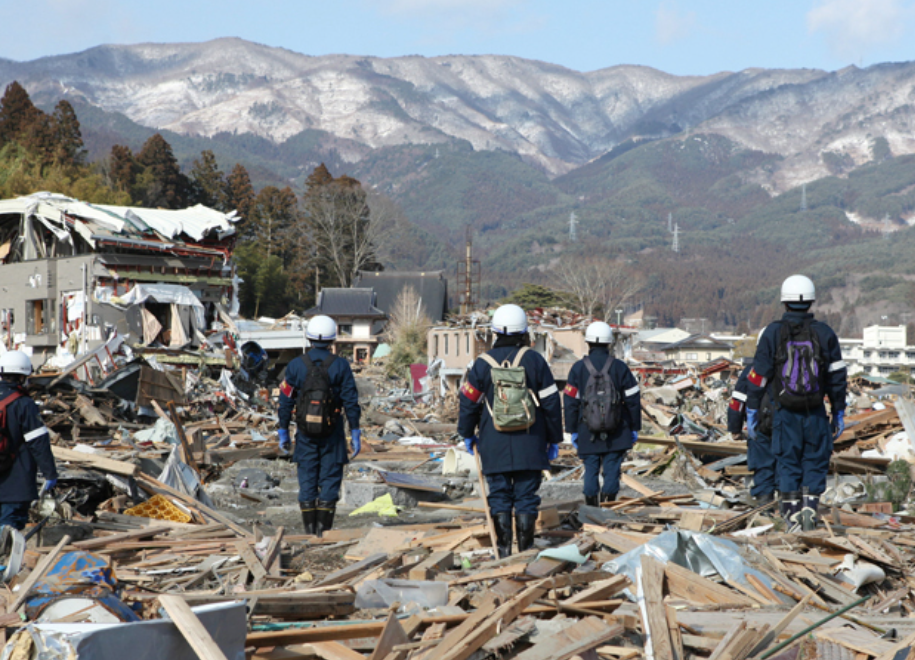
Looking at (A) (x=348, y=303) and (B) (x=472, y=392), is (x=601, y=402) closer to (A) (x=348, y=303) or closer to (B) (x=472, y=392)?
(B) (x=472, y=392)

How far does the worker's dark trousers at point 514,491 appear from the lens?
258 inches

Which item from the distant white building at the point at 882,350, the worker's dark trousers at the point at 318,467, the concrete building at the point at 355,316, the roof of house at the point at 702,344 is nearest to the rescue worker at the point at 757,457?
the worker's dark trousers at the point at 318,467

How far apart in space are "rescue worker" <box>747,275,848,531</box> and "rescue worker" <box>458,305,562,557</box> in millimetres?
1933

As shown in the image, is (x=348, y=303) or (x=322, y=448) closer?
(x=322, y=448)

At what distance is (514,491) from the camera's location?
662 centimetres

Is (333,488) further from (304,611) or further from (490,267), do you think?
(490,267)

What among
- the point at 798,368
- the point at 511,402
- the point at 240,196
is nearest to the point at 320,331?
the point at 511,402

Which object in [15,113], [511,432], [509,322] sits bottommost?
[511,432]

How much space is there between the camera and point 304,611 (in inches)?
194

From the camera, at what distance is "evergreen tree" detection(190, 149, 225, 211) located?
6581cm

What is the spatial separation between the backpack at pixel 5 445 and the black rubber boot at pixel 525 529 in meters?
3.97

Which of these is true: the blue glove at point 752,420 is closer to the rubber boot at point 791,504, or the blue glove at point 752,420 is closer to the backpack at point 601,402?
the rubber boot at point 791,504

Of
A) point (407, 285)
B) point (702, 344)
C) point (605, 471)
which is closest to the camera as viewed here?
→ point (605, 471)

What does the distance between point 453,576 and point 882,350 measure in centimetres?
11270
